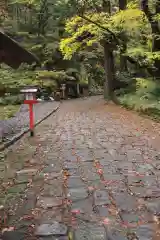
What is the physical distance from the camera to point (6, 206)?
3934 millimetres

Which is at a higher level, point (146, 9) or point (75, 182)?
point (146, 9)

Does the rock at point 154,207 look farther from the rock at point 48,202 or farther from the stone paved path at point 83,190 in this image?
the rock at point 48,202

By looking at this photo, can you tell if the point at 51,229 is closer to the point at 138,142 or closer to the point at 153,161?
the point at 153,161

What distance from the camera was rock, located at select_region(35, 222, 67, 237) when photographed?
10.3ft

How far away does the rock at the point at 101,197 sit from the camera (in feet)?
13.0

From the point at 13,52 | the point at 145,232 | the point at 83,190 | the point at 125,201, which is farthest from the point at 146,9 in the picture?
the point at 145,232

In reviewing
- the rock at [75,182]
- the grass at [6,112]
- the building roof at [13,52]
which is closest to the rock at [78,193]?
the rock at [75,182]

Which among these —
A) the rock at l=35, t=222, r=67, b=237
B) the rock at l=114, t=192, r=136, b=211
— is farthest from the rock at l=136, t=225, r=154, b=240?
the rock at l=35, t=222, r=67, b=237

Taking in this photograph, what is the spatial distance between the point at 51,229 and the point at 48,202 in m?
0.77

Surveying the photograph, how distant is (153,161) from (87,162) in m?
1.23

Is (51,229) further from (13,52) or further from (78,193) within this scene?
(13,52)

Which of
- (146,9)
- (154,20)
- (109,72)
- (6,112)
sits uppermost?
(146,9)

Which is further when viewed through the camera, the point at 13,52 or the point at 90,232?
the point at 13,52

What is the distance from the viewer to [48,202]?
4.00 m
